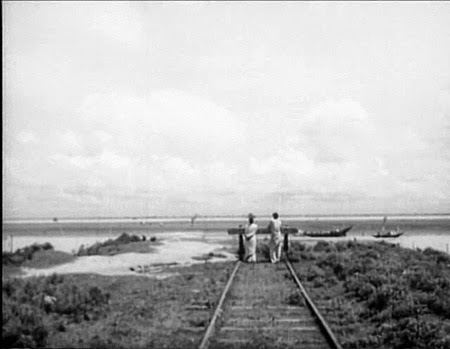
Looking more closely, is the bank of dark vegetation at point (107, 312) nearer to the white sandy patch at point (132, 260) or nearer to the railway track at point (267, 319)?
the railway track at point (267, 319)

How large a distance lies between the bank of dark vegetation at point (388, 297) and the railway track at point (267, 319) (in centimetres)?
23

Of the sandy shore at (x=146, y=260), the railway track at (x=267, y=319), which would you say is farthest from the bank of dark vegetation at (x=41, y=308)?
the railway track at (x=267, y=319)

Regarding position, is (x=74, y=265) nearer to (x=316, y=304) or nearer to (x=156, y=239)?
(x=316, y=304)

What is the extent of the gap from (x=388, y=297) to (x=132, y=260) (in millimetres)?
7661

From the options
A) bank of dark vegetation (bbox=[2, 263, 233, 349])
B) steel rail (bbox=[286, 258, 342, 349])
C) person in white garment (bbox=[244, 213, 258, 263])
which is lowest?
bank of dark vegetation (bbox=[2, 263, 233, 349])

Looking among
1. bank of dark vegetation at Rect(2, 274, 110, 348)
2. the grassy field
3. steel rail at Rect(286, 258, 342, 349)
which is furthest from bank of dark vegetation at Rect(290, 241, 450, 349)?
bank of dark vegetation at Rect(2, 274, 110, 348)

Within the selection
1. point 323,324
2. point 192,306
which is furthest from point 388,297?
point 192,306

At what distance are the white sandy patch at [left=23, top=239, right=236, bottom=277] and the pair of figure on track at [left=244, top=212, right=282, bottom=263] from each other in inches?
56.5

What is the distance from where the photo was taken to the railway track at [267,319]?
6211 mm

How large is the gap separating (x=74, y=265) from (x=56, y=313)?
4.46m

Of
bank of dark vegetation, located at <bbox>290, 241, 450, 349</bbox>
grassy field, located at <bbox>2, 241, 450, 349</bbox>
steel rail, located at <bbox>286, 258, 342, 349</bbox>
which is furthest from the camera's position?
grassy field, located at <bbox>2, 241, 450, 349</bbox>

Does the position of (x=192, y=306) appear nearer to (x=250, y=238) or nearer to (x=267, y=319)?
(x=267, y=319)

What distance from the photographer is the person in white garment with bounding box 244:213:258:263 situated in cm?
1131

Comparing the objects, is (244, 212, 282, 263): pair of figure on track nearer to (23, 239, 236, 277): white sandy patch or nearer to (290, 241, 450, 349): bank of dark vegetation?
(290, 241, 450, 349): bank of dark vegetation
